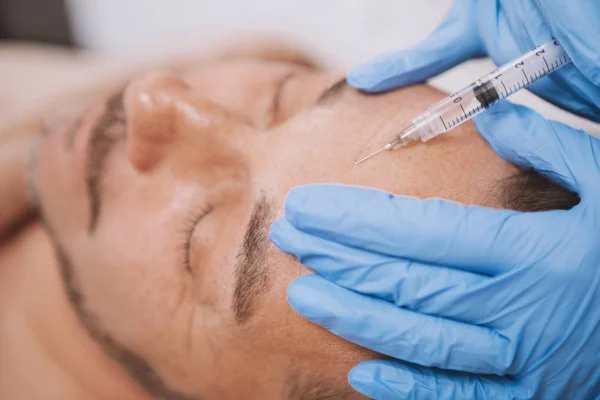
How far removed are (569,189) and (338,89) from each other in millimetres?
439

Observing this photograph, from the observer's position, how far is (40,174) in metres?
1.18

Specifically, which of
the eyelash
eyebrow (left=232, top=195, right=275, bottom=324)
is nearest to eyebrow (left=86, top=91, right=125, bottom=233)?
the eyelash

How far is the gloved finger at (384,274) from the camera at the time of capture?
0.76m

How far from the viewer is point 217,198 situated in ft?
2.98

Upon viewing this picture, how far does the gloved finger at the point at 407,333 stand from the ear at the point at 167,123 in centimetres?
33

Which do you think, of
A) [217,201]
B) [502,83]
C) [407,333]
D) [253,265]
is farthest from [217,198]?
[502,83]

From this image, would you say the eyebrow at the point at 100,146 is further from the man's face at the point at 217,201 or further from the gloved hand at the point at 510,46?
the gloved hand at the point at 510,46

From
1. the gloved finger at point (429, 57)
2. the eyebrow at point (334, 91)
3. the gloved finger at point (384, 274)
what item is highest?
the gloved finger at point (429, 57)

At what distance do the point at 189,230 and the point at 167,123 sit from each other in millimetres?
213

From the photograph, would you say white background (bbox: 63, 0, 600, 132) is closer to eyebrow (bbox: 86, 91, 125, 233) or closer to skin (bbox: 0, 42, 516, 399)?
skin (bbox: 0, 42, 516, 399)

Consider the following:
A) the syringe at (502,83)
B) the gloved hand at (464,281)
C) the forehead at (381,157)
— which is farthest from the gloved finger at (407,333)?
the syringe at (502,83)

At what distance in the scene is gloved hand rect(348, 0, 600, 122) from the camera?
782mm

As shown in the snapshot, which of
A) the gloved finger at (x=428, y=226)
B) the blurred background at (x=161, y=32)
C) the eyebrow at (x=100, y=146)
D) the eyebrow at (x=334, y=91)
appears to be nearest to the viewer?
the gloved finger at (x=428, y=226)

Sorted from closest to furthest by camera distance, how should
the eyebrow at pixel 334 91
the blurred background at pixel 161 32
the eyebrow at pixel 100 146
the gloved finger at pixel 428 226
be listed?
the gloved finger at pixel 428 226 → the eyebrow at pixel 334 91 → the eyebrow at pixel 100 146 → the blurred background at pixel 161 32
